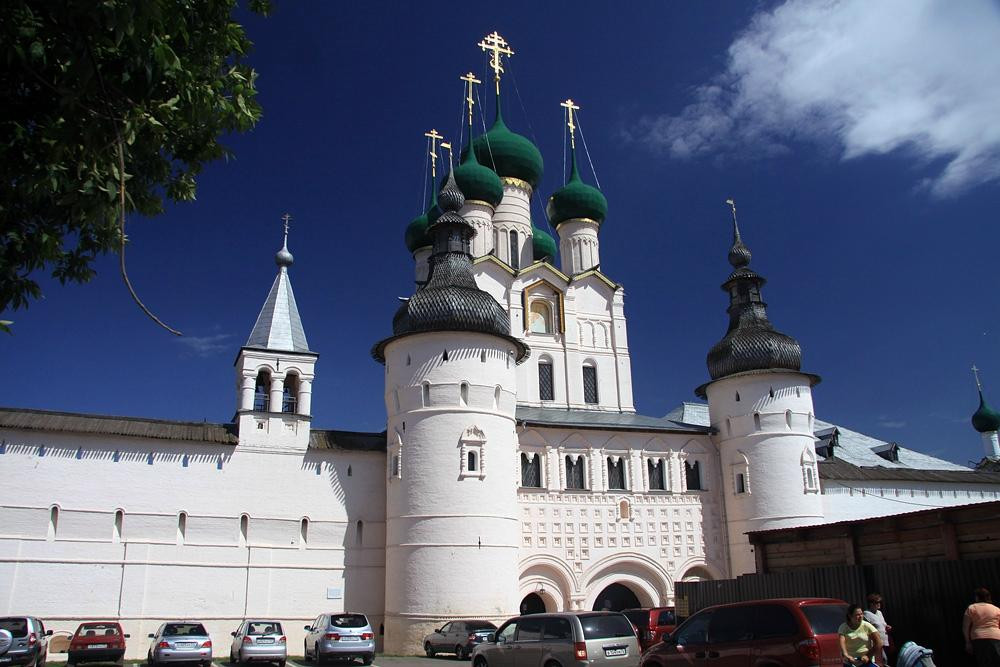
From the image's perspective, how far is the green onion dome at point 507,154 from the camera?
28.9m

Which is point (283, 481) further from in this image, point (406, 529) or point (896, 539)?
point (896, 539)

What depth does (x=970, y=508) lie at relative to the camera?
11117 millimetres

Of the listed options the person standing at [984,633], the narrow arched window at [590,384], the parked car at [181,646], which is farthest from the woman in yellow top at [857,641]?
the narrow arched window at [590,384]

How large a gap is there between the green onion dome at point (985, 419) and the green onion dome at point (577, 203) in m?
23.5

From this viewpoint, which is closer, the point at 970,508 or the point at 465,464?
the point at 970,508

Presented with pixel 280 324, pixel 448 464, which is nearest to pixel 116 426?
pixel 280 324

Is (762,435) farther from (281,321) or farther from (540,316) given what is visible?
Answer: (281,321)

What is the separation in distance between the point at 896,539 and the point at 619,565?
411 inches

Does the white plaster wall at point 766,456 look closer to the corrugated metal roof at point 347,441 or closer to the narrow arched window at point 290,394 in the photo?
the corrugated metal roof at point 347,441

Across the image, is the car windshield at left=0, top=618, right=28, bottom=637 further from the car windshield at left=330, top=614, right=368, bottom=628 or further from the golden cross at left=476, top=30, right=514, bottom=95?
the golden cross at left=476, top=30, right=514, bottom=95

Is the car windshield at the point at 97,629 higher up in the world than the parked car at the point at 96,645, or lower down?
higher up

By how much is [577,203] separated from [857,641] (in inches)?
877

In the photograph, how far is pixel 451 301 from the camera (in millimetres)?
20422

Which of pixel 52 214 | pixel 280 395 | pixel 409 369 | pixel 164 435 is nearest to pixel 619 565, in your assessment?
pixel 409 369
